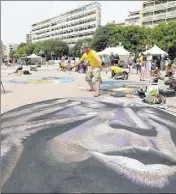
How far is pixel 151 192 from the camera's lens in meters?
2.86

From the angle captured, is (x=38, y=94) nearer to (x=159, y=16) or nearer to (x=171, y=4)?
(x=171, y=4)

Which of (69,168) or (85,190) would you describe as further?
(69,168)

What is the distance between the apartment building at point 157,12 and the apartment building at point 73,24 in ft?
116

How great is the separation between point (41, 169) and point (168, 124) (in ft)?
9.36

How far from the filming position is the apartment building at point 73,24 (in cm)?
13125

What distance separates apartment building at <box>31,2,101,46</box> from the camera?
431 feet

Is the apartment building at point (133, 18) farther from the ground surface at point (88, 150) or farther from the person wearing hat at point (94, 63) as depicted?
the ground surface at point (88, 150)

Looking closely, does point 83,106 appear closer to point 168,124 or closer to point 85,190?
point 168,124

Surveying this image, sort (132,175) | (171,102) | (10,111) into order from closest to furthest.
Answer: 1. (132,175)
2. (10,111)
3. (171,102)

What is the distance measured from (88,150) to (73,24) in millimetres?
147916

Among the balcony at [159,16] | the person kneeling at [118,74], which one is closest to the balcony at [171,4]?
the balcony at [159,16]

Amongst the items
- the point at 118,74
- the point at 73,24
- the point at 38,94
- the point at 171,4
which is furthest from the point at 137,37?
the point at 73,24

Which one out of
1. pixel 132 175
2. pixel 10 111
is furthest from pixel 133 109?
pixel 132 175

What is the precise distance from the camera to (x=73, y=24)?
14638 centimetres
